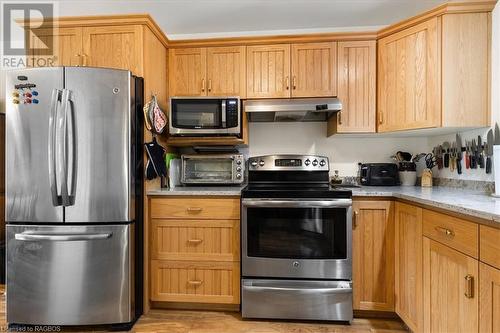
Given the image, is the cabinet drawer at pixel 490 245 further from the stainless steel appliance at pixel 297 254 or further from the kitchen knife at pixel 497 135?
the kitchen knife at pixel 497 135

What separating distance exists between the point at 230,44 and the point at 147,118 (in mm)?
977

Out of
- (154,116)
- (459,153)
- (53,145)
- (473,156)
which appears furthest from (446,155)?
(53,145)

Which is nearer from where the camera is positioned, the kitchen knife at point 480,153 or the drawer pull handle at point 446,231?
the drawer pull handle at point 446,231

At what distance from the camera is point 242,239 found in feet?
6.63

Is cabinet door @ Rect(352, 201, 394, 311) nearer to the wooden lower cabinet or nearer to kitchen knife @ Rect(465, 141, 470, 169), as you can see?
kitchen knife @ Rect(465, 141, 470, 169)

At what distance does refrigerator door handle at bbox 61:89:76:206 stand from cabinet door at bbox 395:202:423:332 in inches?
85.0

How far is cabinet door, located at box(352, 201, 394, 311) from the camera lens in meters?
1.97

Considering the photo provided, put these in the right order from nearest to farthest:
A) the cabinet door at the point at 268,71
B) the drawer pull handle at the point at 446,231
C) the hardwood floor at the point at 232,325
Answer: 1. the drawer pull handle at the point at 446,231
2. the hardwood floor at the point at 232,325
3. the cabinet door at the point at 268,71

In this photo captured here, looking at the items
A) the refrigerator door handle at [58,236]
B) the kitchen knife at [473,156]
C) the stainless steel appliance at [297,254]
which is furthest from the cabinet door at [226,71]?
the kitchen knife at [473,156]

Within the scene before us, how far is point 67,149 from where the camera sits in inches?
71.4

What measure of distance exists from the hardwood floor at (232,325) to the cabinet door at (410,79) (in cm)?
144

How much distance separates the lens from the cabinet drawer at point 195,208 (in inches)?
81.3

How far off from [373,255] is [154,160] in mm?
1710

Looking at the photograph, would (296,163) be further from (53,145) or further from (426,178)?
(53,145)
